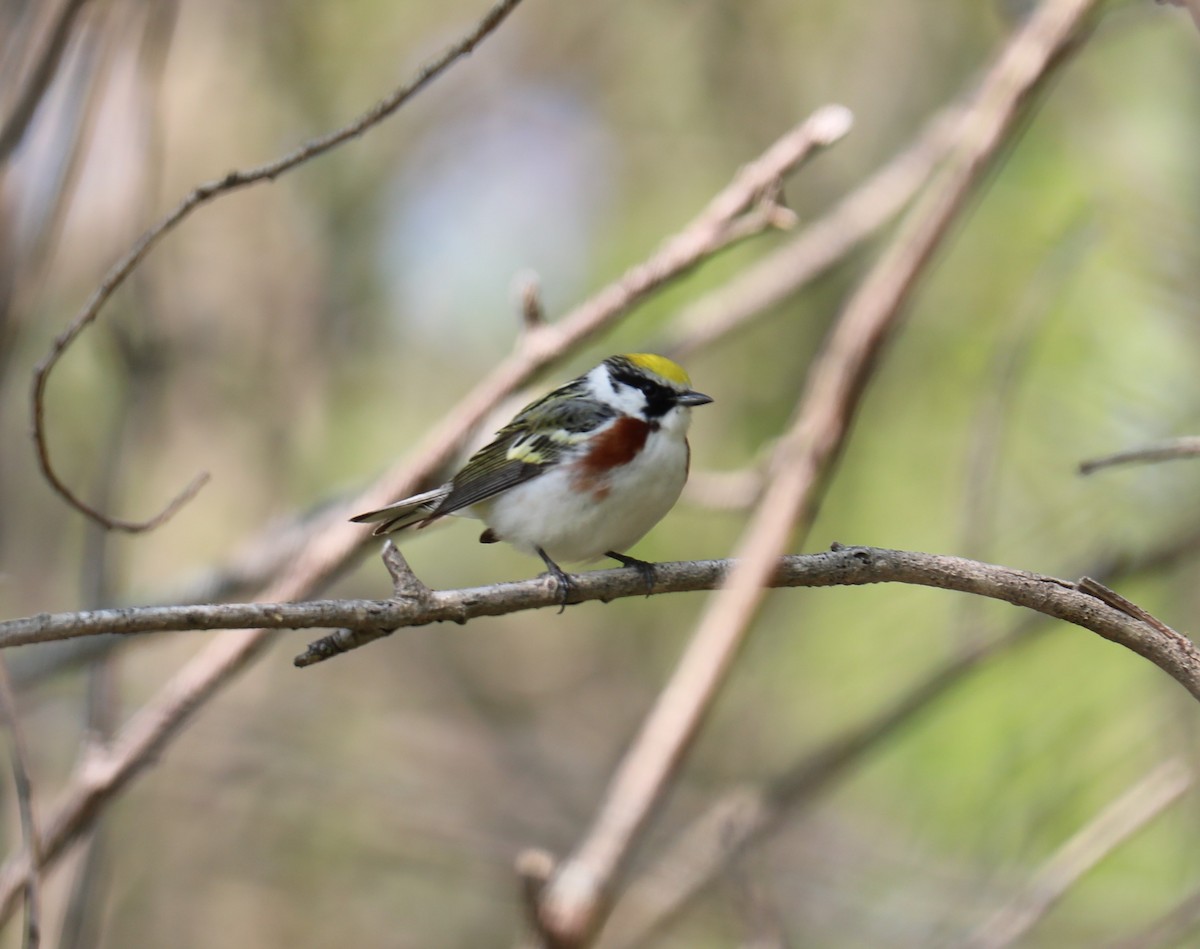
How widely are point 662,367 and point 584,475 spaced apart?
20.0 inches

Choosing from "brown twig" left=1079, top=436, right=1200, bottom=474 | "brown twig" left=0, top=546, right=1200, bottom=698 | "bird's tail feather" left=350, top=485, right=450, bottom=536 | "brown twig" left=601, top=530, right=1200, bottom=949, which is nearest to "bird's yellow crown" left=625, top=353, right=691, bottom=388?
"bird's tail feather" left=350, top=485, right=450, bottom=536

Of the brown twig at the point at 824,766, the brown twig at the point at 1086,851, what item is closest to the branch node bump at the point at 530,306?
the brown twig at the point at 824,766

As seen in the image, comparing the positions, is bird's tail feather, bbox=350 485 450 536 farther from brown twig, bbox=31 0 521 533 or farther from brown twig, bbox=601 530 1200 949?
brown twig, bbox=601 530 1200 949

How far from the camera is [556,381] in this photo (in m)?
5.60

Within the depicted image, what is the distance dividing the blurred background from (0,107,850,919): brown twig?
430 mm

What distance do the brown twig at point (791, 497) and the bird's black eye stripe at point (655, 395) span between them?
59 cm

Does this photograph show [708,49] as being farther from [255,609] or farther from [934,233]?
[255,609]

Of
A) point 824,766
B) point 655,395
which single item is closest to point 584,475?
point 655,395

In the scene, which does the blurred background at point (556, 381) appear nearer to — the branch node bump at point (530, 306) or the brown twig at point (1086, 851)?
the brown twig at point (1086, 851)

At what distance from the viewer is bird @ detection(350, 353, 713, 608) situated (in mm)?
3799

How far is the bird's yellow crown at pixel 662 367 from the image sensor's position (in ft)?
13.5

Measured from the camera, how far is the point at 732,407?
6906mm

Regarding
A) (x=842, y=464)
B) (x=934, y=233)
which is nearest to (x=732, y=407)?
(x=842, y=464)

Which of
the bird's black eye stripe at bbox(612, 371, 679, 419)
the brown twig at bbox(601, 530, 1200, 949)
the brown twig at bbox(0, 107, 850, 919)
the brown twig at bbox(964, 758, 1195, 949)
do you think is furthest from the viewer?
the bird's black eye stripe at bbox(612, 371, 679, 419)
